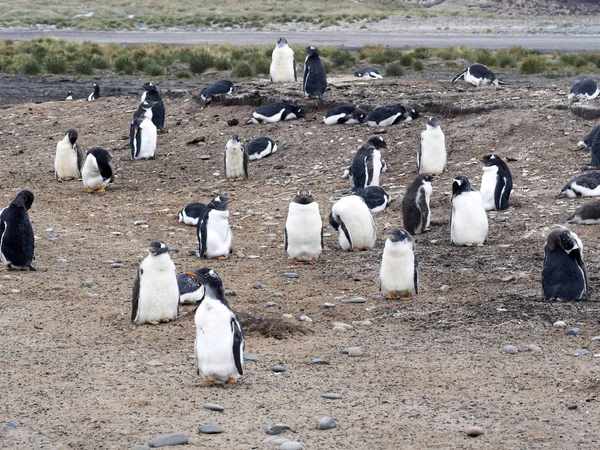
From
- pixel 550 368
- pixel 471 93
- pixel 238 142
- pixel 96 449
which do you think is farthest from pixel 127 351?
pixel 471 93

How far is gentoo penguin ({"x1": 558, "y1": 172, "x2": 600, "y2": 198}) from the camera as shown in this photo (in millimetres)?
10961

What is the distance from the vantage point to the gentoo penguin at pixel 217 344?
236 inches

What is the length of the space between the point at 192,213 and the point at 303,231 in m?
2.35

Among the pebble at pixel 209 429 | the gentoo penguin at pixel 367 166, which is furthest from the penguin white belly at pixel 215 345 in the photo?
the gentoo penguin at pixel 367 166

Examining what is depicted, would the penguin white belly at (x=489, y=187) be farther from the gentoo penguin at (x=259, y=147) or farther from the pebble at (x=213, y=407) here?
the pebble at (x=213, y=407)

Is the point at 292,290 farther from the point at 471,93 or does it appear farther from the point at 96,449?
the point at 471,93

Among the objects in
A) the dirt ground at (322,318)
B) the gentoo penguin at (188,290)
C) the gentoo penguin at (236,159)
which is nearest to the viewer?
the dirt ground at (322,318)

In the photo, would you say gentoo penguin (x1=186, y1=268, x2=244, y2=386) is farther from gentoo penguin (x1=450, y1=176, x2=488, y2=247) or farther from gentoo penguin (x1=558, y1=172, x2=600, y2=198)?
gentoo penguin (x1=558, y1=172, x2=600, y2=198)

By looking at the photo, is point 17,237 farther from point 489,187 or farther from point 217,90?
point 217,90

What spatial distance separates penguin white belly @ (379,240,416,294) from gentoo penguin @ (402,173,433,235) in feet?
6.67

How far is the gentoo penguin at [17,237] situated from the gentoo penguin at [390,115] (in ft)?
21.8

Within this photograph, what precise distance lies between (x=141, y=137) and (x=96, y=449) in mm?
10717

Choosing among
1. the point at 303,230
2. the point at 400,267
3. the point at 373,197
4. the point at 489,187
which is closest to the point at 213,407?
the point at 400,267

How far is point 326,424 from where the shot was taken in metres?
5.29
